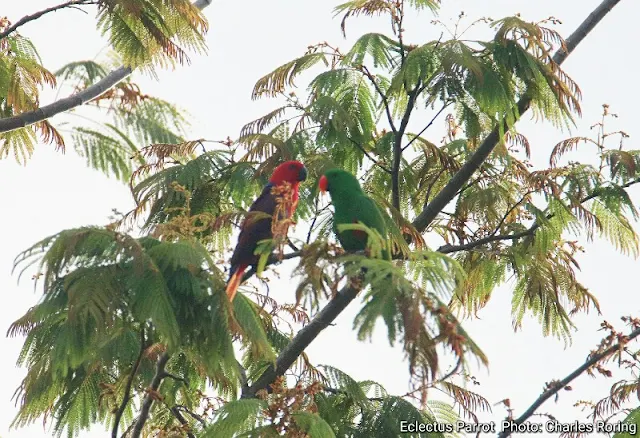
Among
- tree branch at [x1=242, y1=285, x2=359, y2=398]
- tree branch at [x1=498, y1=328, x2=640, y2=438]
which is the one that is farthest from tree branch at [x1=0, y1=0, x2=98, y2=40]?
tree branch at [x1=498, y1=328, x2=640, y2=438]

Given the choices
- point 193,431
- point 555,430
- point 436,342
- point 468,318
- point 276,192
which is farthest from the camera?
point 468,318

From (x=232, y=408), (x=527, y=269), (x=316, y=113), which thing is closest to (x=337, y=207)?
(x=316, y=113)

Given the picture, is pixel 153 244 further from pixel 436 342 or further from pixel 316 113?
pixel 316 113

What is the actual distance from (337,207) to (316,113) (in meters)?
0.83

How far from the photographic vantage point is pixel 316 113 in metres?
5.57

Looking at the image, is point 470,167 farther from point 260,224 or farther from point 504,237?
point 260,224

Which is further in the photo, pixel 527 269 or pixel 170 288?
pixel 527 269

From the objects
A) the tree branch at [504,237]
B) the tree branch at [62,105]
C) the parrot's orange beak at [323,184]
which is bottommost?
the parrot's orange beak at [323,184]

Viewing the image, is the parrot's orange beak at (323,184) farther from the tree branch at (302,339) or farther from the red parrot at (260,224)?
the tree branch at (302,339)

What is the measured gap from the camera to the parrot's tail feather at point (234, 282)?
Answer: 412 centimetres

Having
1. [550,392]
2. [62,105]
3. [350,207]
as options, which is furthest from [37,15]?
[550,392]

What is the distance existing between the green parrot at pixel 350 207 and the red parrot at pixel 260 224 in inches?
8.0

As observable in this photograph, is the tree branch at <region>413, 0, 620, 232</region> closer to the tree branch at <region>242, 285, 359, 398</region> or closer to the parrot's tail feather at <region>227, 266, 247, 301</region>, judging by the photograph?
the tree branch at <region>242, 285, 359, 398</region>

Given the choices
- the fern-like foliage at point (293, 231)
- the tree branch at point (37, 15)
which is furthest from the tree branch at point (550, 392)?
the tree branch at point (37, 15)
